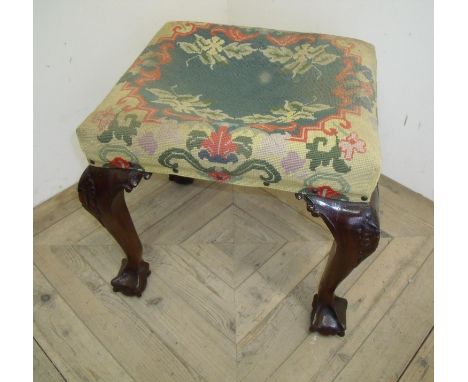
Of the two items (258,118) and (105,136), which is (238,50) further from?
(105,136)

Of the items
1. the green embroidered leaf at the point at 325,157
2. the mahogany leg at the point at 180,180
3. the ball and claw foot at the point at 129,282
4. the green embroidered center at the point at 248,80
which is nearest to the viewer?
the green embroidered leaf at the point at 325,157

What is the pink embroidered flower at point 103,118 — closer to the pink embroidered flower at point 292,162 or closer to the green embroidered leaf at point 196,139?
the green embroidered leaf at point 196,139

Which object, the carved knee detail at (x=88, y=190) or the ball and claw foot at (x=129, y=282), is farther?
the ball and claw foot at (x=129, y=282)

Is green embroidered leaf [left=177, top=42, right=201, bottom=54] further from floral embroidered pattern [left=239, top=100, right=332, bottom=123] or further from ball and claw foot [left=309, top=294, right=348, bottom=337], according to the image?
ball and claw foot [left=309, top=294, right=348, bottom=337]

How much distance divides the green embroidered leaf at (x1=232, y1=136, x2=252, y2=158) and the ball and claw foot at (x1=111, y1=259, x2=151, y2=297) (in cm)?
50

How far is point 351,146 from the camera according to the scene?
2.50ft

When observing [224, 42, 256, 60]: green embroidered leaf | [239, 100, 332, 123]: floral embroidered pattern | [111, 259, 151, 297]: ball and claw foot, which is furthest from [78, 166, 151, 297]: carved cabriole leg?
[224, 42, 256, 60]: green embroidered leaf

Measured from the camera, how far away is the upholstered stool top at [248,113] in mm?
769

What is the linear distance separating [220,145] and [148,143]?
13 cm

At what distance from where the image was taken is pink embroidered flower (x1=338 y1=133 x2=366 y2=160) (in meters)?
0.75

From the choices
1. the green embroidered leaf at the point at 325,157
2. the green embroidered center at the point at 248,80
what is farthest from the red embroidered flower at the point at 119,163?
the green embroidered leaf at the point at 325,157

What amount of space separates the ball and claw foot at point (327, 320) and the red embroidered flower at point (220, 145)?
443 mm
